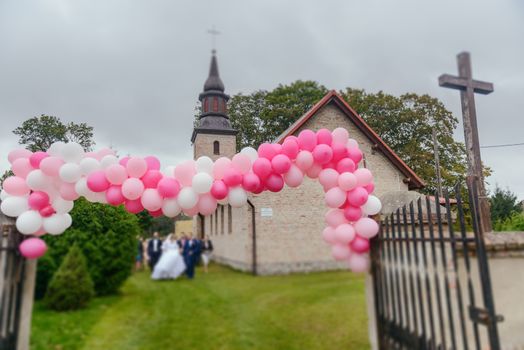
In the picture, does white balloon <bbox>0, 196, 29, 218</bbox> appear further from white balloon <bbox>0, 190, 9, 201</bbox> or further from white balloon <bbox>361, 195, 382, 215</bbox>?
white balloon <bbox>361, 195, 382, 215</bbox>

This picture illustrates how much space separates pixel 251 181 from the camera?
314 centimetres

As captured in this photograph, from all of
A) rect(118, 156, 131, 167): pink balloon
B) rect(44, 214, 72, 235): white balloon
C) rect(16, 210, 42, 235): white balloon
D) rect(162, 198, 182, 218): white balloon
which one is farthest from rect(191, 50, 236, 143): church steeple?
rect(16, 210, 42, 235): white balloon

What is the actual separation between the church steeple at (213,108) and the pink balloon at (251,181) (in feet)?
52.8

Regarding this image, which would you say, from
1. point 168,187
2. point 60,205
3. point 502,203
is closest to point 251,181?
point 168,187

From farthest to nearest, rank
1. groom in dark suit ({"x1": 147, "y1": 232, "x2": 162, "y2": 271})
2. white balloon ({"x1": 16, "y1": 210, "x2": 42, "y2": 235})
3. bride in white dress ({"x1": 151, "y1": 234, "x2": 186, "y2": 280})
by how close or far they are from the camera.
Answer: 1. groom in dark suit ({"x1": 147, "y1": 232, "x2": 162, "y2": 271})
2. bride in white dress ({"x1": 151, "y1": 234, "x2": 186, "y2": 280})
3. white balloon ({"x1": 16, "y1": 210, "x2": 42, "y2": 235})

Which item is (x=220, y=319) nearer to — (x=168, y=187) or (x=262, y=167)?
(x=168, y=187)

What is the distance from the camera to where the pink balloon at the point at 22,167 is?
2.84m

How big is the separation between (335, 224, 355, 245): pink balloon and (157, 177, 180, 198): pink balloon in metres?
1.53

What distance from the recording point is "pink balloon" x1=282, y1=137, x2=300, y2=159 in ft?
10.5

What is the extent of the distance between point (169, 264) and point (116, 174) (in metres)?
7.34

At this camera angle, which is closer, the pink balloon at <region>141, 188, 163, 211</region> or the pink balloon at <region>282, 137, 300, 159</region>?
the pink balloon at <region>141, 188, 163, 211</region>

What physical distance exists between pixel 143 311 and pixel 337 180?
4605mm

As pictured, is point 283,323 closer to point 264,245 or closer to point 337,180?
point 337,180

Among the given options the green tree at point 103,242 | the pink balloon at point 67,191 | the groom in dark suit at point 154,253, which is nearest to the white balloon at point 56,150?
the pink balloon at point 67,191
